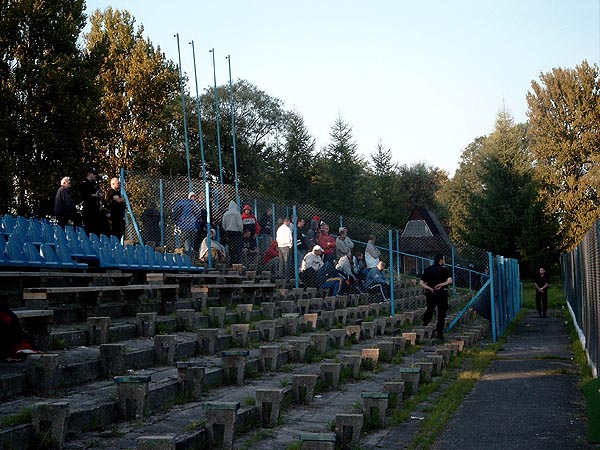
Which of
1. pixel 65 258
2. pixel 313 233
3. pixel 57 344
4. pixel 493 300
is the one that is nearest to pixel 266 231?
pixel 313 233

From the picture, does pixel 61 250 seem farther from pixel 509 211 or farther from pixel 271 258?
pixel 509 211

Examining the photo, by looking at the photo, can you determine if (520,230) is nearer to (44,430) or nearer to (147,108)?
(147,108)

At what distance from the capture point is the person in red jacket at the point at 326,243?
20.7 metres

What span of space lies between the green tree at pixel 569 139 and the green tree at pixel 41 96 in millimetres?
31803

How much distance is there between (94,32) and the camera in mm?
47688

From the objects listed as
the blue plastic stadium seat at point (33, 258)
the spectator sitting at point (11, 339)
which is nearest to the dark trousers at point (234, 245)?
the blue plastic stadium seat at point (33, 258)

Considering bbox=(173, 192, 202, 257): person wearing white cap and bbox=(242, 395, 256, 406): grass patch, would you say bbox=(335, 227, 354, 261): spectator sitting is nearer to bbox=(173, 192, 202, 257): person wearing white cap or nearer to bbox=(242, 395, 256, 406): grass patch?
bbox=(173, 192, 202, 257): person wearing white cap

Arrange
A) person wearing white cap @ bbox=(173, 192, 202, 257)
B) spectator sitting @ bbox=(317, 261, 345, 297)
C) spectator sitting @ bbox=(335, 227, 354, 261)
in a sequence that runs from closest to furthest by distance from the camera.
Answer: person wearing white cap @ bbox=(173, 192, 202, 257) < spectator sitting @ bbox=(317, 261, 345, 297) < spectator sitting @ bbox=(335, 227, 354, 261)

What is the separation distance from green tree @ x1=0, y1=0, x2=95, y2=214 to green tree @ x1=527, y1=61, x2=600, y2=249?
104ft

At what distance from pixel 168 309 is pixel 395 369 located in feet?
11.5

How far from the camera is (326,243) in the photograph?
20750 mm

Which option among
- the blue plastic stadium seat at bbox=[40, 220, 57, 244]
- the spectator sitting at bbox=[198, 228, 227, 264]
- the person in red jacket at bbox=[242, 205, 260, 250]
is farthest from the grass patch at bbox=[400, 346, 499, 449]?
the person in red jacket at bbox=[242, 205, 260, 250]

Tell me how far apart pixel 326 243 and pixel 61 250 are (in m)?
8.25

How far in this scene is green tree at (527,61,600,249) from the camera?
181 feet
